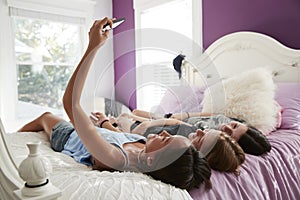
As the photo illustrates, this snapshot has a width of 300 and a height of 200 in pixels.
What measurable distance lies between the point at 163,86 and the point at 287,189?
2.99 feet

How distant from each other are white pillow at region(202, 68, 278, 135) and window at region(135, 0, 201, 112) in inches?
11.4

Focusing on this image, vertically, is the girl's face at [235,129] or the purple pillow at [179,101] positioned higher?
the purple pillow at [179,101]

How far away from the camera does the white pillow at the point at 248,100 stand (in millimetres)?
1482

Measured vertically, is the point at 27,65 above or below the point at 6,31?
below

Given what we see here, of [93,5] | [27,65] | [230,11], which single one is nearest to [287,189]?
[230,11]

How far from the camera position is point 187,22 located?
2.82m

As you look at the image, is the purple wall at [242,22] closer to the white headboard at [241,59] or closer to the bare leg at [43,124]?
the white headboard at [241,59]

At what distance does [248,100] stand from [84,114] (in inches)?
41.3

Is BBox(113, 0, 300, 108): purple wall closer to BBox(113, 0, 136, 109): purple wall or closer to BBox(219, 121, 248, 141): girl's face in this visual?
BBox(113, 0, 136, 109): purple wall

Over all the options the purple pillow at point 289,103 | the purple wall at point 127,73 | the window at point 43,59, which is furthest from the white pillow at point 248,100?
the window at point 43,59

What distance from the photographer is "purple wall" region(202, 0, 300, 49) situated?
6.56 feet

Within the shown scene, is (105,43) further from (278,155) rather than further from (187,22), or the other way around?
(187,22)

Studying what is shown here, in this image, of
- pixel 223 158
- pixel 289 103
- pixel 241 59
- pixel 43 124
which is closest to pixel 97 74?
pixel 223 158

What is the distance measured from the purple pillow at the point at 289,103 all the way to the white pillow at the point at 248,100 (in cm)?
10
